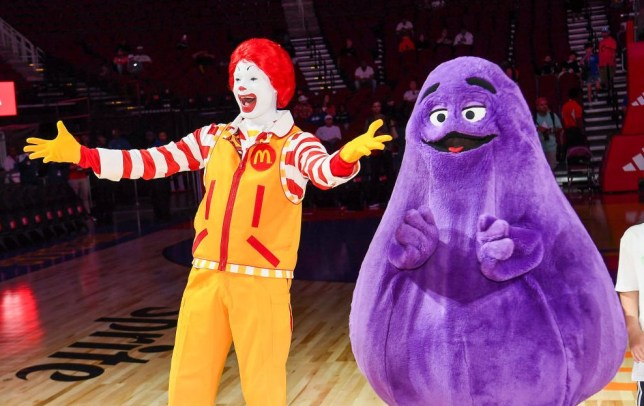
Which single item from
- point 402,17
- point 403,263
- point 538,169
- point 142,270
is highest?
point 402,17

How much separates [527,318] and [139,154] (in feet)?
5.18

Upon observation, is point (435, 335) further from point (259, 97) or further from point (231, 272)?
point (259, 97)

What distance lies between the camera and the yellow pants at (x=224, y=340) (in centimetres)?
313

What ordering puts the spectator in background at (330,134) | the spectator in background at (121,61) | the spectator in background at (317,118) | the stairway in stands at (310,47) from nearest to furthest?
the spectator in background at (330,134) → the spectator in background at (317,118) → the spectator in background at (121,61) → the stairway in stands at (310,47)

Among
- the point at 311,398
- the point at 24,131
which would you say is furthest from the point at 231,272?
the point at 24,131

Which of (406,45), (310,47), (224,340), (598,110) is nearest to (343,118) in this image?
(406,45)

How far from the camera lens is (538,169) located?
2.64m

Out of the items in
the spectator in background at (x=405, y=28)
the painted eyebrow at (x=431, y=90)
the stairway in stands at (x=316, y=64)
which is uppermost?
the spectator in background at (x=405, y=28)

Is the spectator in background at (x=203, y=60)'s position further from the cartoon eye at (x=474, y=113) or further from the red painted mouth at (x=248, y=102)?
the cartoon eye at (x=474, y=113)

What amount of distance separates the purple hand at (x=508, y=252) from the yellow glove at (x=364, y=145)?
0.46m

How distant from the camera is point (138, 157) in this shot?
3424 mm

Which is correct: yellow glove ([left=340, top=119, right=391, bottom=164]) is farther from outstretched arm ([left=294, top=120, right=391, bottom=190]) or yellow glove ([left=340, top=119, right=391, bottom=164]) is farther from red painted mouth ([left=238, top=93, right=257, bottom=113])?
red painted mouth ([left=238, top=93, right=257, bottom=113])

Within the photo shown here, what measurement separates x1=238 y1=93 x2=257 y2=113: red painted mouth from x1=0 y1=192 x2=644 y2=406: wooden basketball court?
1.80 meters

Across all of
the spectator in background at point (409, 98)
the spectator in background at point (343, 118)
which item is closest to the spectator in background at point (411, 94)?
the spectator in background at point (409, 98)
